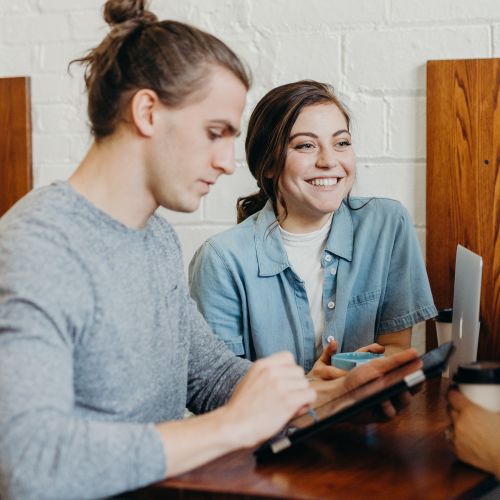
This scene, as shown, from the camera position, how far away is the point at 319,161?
1938mm

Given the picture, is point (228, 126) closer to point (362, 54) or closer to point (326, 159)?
point (326, 159)

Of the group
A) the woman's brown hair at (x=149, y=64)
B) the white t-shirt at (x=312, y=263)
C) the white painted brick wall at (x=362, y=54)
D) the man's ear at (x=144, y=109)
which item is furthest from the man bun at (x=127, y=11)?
the white painted brick wall at (x=362, y=54)

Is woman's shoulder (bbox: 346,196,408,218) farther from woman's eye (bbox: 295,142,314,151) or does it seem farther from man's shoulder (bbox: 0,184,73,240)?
man's shoulder (bbox: 0,184,73,240)

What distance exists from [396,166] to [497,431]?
1065 millimetres

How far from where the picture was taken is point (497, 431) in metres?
1.14

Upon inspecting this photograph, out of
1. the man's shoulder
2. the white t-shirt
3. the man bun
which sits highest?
the man bun

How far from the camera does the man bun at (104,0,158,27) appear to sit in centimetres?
131

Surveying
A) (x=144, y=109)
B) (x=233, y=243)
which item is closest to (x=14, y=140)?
(x=233, y=243)

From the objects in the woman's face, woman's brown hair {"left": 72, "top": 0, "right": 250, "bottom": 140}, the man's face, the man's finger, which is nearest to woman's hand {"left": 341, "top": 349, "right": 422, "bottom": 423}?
the man's finger

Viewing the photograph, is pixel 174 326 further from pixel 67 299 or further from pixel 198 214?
pixel 198 214

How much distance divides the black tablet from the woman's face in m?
0.76

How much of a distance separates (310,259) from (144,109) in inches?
32.1

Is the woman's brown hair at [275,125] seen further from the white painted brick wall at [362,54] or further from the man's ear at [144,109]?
the man's ear at [144,109]

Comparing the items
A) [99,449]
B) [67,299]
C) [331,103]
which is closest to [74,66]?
[331,103]
